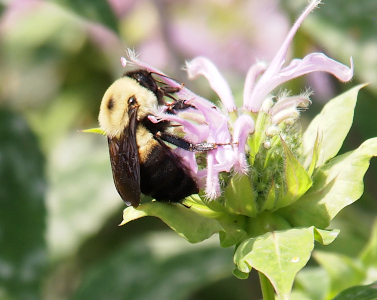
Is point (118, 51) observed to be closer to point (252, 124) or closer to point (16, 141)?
point (16, 141)

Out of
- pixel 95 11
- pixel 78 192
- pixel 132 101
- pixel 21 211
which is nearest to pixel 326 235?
pixel 132 101

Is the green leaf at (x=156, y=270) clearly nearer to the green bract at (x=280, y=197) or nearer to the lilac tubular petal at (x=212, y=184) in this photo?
the green bract at (x=280, y=197)

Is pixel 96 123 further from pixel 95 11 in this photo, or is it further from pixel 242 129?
pixel 242 129

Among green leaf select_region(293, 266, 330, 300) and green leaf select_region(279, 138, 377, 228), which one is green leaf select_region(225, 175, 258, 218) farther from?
green leaf select_region(293, 266, 330, 300)

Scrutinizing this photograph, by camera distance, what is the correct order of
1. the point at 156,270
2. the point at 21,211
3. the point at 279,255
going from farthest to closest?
the point at 156,270 → the point at 21,211 → the point at 279,255

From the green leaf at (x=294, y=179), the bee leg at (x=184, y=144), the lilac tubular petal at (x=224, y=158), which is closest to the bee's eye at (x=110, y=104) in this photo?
the bee leg at (x=184, y=144)
